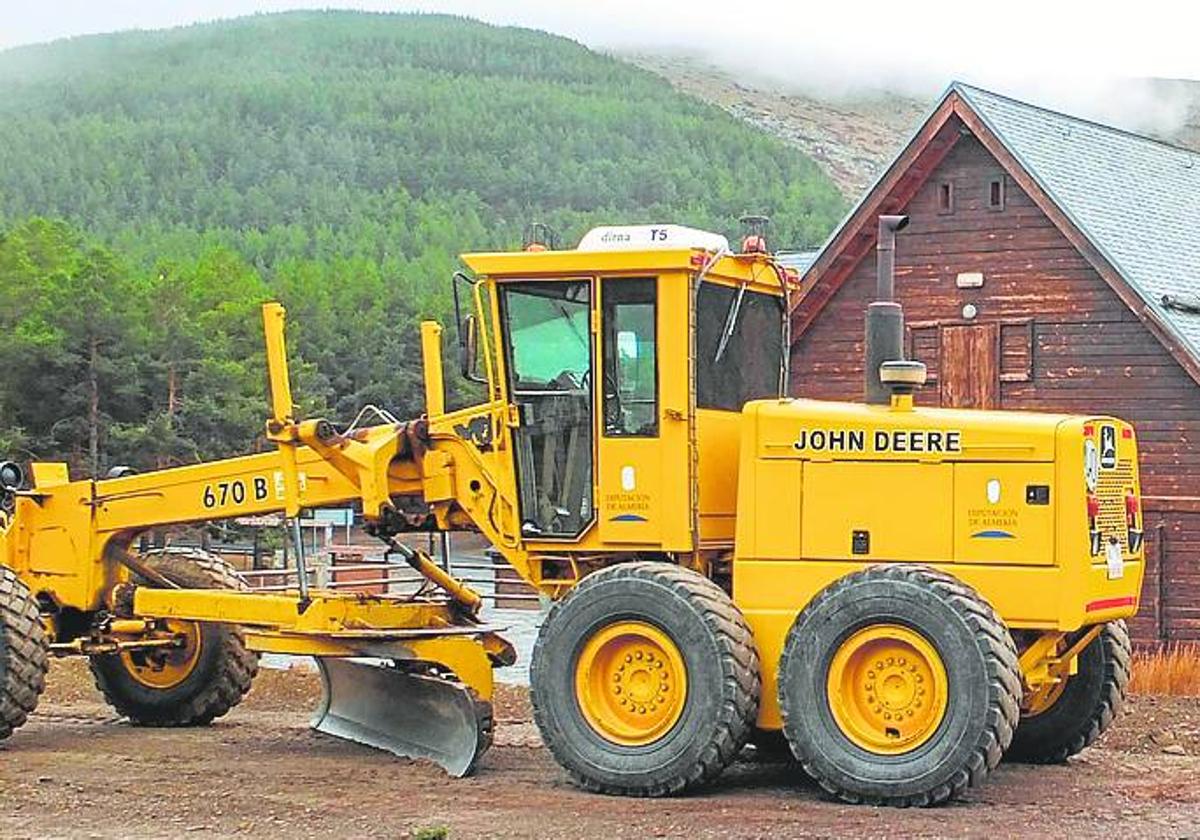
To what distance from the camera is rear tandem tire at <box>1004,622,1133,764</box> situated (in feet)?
42.2

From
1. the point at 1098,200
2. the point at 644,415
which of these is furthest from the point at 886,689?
the point at 1098,200

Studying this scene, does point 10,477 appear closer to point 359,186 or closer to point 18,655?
point 18,655

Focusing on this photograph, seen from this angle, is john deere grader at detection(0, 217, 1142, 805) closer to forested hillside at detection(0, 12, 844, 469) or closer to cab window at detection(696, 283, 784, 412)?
cab window at detection(696, 283, 784, 412)

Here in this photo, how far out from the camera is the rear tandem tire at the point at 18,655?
44.1ft

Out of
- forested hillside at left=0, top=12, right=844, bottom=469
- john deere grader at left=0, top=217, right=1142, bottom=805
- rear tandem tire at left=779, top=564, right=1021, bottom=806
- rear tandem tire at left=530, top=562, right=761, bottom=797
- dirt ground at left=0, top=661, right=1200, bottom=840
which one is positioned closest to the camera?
dirt ground at left=0, top=661, right=1200, bottom=840

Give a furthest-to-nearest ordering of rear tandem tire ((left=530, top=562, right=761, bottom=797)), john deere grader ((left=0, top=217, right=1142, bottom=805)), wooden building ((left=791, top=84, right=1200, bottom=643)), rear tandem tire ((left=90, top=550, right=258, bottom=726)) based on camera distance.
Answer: wooden building ((left=791, top=84, right=1200, bottom=643)), rear tandem tire ((left=90, top=550, right=258, bottom=726)), rear tandem tire ((left=530, top=562, right=761, bottom=797)), john deere grader ((left=0, top=217, right=1142, bottom=805))

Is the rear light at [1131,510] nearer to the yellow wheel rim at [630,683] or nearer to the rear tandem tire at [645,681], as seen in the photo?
the rear tandem tire at [645,681]

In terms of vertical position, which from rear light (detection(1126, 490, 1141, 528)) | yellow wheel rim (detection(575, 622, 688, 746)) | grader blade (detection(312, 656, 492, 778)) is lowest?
grader blade (detection(312, 656, 492, 778))

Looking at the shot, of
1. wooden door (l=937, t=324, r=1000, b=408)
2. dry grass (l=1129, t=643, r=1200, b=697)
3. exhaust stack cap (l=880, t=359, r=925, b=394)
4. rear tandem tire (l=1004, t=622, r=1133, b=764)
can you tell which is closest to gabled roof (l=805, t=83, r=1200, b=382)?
wooden door (l=937, t=324, r=1000, b=408)

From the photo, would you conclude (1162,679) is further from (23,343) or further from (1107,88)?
(1107,88)

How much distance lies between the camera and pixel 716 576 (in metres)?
12.8

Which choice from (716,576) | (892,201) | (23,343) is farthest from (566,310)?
(23,343)

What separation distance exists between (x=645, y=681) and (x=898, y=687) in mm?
1448

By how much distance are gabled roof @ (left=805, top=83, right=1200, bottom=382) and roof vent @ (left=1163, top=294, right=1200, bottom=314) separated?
0.02 m
